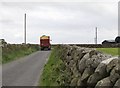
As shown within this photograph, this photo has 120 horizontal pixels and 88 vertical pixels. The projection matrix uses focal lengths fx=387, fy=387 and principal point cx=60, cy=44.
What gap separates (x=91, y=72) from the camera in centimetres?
1244

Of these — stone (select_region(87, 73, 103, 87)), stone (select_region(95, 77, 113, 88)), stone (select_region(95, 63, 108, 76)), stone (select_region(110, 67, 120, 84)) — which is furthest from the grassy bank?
stone (select_region(110, 67, 120, 84))

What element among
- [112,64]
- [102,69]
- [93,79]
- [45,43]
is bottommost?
[45,43]

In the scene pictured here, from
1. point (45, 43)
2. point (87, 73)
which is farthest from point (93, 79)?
point (45, 43)

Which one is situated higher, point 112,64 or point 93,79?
point 112,64

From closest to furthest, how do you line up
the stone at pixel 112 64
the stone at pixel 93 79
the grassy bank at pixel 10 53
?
the stone at pixel 112 64 < the stone at pixel 93 79 < the grassy bank at pixel 10 53

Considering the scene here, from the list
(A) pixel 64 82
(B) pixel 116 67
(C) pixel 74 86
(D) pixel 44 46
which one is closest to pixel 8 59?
(A) pixel 64 82

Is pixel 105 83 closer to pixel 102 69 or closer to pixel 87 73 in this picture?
pixel 102 69

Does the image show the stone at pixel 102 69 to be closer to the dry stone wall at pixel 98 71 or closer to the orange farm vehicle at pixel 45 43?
the dry stone wall at pixel 98 71

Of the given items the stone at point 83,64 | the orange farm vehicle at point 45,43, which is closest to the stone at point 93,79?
the stone at point 83,64

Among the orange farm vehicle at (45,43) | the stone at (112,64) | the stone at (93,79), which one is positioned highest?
the stone at (112,64)

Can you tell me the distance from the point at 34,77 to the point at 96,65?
437 inches

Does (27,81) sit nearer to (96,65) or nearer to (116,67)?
(96,65)

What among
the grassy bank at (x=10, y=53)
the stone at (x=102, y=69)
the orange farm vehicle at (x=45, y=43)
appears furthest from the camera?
the orange farm vehicle at (x=45, y=43)

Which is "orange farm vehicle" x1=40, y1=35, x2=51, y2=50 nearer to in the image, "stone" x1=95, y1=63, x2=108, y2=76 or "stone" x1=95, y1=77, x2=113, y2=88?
"stone" x1=95, y1=63, x2=108, y2=76
